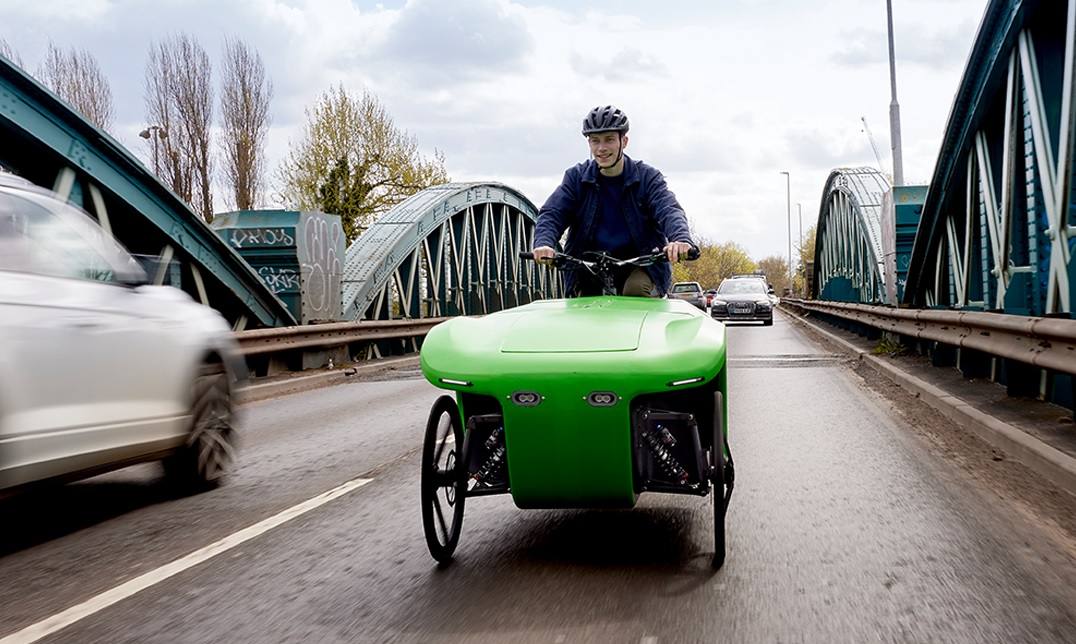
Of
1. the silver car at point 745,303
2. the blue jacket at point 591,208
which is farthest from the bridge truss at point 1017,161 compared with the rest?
the silver car at point 745,303

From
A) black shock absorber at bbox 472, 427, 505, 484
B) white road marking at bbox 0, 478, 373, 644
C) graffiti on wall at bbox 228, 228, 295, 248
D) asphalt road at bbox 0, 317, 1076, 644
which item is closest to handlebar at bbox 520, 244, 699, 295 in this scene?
asphalt road at bbox 0, 317, 1076, 644

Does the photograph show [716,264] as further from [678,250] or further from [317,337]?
[678,250]

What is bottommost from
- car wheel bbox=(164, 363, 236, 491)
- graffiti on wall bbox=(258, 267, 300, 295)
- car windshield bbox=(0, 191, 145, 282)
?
car wheel bbox=(164, 363, 236, 491)

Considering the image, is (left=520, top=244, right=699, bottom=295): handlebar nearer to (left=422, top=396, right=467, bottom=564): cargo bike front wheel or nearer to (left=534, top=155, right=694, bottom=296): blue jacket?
(left=534, top=155, right=694, bottom=296): blue jacket

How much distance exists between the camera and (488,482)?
427 centimetres

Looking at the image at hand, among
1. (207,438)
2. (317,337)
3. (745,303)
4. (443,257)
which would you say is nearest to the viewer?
(207,438)

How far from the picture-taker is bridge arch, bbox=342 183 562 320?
19.5m

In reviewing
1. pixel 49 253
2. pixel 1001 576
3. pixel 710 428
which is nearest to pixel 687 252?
pixel 710 428

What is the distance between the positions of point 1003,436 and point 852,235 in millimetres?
19644

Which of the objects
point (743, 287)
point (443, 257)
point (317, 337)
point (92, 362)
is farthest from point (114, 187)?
point (743, 287)

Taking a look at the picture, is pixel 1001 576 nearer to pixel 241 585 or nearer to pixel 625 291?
pixel 625 291

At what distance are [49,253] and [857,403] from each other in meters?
7.39

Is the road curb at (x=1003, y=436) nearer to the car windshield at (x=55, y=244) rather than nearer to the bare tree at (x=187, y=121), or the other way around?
the car windshield at (x=55, y=244)

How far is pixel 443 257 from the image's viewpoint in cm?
2378
